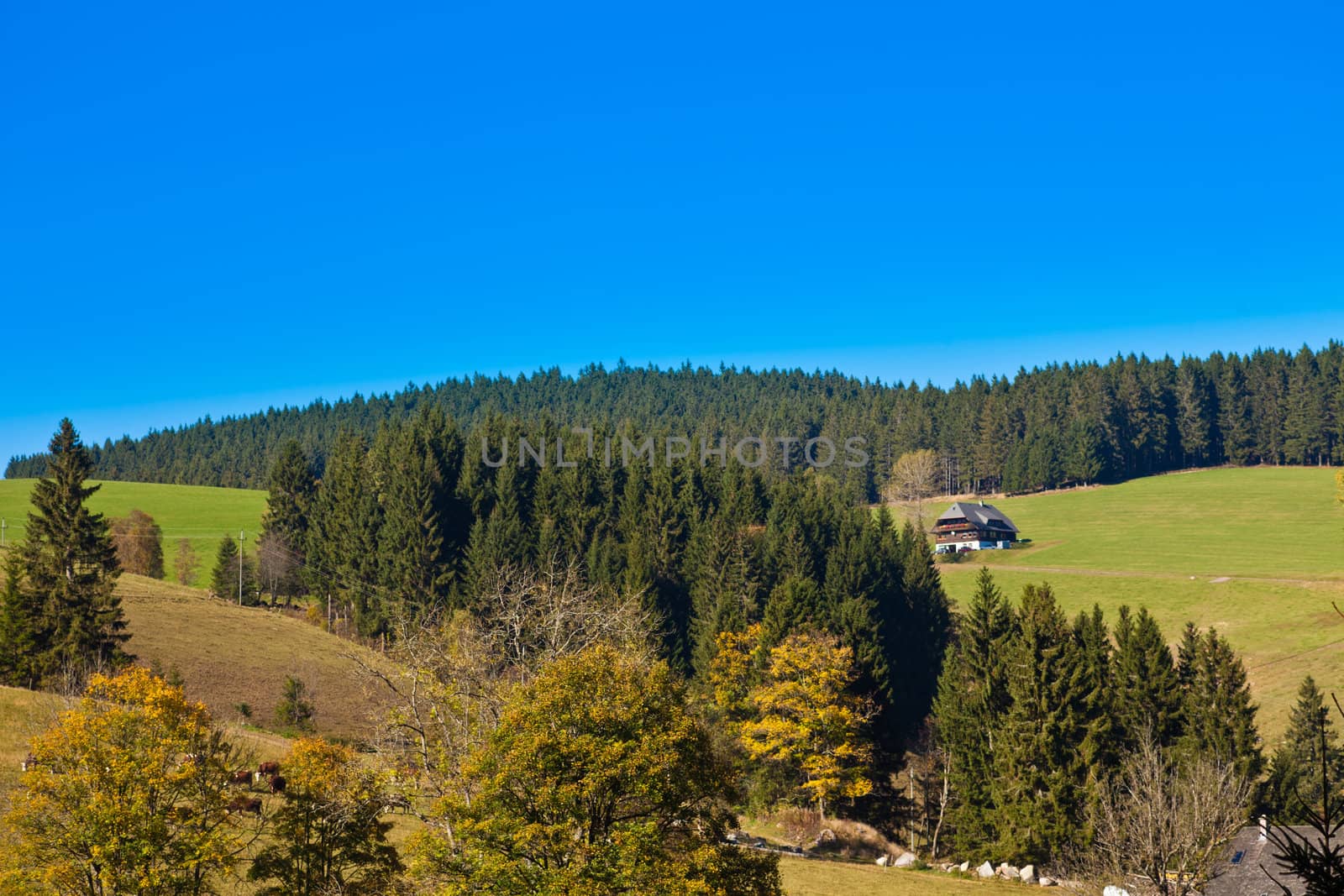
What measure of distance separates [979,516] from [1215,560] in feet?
98.6

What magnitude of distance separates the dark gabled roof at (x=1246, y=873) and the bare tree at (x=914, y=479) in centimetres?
11233

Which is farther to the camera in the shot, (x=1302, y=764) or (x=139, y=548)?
(x=139, y=548)

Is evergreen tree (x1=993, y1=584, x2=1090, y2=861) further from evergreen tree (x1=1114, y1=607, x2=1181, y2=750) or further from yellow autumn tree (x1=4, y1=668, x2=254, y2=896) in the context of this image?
yellow autumn tree (x1=4, y1=668, x2=254, y2=896)

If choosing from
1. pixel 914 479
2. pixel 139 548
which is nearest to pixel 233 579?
pixel 139 548

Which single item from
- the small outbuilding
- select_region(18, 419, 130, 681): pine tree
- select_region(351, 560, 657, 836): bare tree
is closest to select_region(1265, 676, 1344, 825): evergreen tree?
the small outbuilding

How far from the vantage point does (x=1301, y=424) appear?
183750 millimetres

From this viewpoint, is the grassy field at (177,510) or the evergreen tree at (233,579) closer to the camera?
the evergreen tree at (233,579)

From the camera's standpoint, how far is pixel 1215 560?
118 m

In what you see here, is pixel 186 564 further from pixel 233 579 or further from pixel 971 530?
pixel 971 530

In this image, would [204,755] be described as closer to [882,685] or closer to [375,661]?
[375,661]

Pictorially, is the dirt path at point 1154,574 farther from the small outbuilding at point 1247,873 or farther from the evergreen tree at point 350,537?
the evergreen tree at point 350,537

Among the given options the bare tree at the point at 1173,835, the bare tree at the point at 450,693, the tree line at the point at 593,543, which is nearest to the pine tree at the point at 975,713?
the tree line at the point at 593,543

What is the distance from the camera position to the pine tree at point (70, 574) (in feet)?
212

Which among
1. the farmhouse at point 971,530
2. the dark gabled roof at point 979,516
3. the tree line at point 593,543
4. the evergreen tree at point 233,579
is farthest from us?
the dark gabled roof at point 979,516
